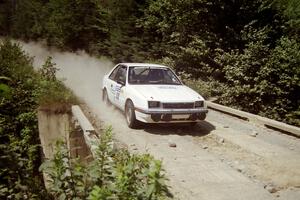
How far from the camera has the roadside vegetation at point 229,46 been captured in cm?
1482

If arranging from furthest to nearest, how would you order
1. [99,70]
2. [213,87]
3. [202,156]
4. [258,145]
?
[99,70]
[213,87]
[258,145]
[202,156]

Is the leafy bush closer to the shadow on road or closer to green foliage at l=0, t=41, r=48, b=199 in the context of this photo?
green foliage at l=0, t=41, r=48, b=199

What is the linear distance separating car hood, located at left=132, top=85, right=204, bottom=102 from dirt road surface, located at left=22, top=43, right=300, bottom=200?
96 cm

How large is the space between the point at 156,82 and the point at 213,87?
263 inches

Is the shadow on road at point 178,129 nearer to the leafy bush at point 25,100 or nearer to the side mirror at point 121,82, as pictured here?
the side mirror at point 121,82

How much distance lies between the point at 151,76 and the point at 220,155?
A: 3.59 m

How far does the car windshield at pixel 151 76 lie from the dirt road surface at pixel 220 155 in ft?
4.25

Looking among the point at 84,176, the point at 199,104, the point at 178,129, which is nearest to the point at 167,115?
the point at 199,104

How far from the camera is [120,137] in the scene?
9.06 metres

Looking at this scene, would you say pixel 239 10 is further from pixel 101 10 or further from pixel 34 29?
pixel 34 29

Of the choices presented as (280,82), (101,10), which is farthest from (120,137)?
(101,10)

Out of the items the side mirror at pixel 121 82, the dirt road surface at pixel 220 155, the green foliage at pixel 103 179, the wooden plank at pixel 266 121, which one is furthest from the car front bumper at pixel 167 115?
the green foliage at pixel 103 179

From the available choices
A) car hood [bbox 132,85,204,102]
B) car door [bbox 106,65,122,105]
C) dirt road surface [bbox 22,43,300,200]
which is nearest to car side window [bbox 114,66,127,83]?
car door [bbox 106,65,122,105]

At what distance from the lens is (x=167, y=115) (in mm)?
9000
